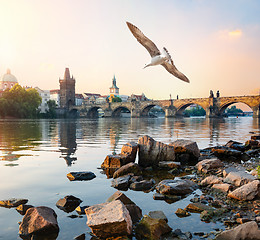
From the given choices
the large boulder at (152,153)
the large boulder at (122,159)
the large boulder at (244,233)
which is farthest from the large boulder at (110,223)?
the large boulder at (152,153)

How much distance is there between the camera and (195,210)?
506 centimetres

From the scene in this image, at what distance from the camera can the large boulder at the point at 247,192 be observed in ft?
17.7

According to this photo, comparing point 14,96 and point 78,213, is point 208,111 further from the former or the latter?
point 78,213

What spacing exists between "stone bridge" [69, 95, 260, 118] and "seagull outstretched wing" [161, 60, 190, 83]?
247 feet

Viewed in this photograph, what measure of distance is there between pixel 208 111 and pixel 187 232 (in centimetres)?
8332

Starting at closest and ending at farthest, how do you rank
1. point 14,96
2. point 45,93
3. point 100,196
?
1. point 100,196
2. point 14,96
3. point 45,93

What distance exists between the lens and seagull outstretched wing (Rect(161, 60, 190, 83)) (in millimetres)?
7035

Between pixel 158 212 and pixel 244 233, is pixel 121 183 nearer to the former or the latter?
pixel 158 212

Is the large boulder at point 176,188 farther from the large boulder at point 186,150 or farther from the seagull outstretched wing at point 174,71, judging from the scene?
the large boulder at point 186,150

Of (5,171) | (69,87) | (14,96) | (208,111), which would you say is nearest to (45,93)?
(69,87)

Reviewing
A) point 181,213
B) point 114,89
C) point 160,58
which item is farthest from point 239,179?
point 114,89

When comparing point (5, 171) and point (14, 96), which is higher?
point (14, 96)

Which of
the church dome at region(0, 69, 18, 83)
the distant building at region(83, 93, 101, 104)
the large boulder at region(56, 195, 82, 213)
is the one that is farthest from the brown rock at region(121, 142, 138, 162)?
the distant building at region(83, 93, 101, 104)

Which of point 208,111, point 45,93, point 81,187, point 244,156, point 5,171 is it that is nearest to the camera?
point 81,187
